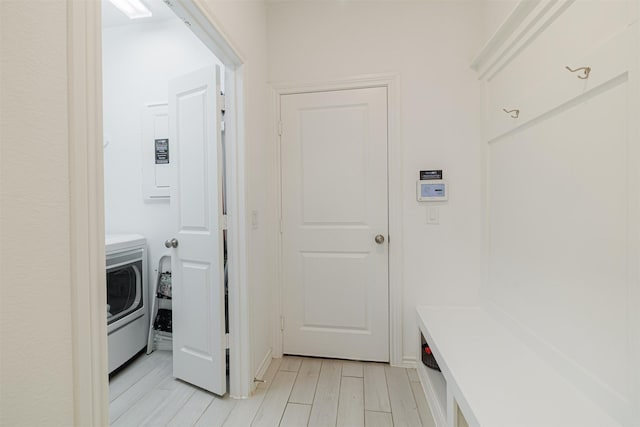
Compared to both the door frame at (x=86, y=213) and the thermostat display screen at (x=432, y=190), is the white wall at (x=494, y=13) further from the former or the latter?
the door frame at (x=86, y=213)

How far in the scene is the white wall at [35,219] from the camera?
57 centimetres

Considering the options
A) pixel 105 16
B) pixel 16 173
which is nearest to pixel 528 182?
pixel 16 173

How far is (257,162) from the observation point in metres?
1.99

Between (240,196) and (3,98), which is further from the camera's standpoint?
(240,196)

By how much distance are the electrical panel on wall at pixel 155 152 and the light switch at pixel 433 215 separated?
2122mm

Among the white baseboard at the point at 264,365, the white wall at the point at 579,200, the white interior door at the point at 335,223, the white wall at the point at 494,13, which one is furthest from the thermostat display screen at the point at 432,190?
the white baseboard at the point at 264,365

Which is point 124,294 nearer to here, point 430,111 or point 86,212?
point 86,212

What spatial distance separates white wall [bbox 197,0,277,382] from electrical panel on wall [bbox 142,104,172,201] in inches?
34.4

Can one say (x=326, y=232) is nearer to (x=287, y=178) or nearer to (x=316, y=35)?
(x=287, y=178)

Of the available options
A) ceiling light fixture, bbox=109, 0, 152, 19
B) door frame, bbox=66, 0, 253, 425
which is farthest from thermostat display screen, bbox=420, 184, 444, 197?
ceiling light fixture, bbox=109, 0, 152, 19

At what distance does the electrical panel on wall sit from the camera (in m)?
2.34

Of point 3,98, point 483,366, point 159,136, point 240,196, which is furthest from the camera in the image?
point 159,136

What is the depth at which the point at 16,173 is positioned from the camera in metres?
0.59

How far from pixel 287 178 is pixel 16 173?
172 centimetres
